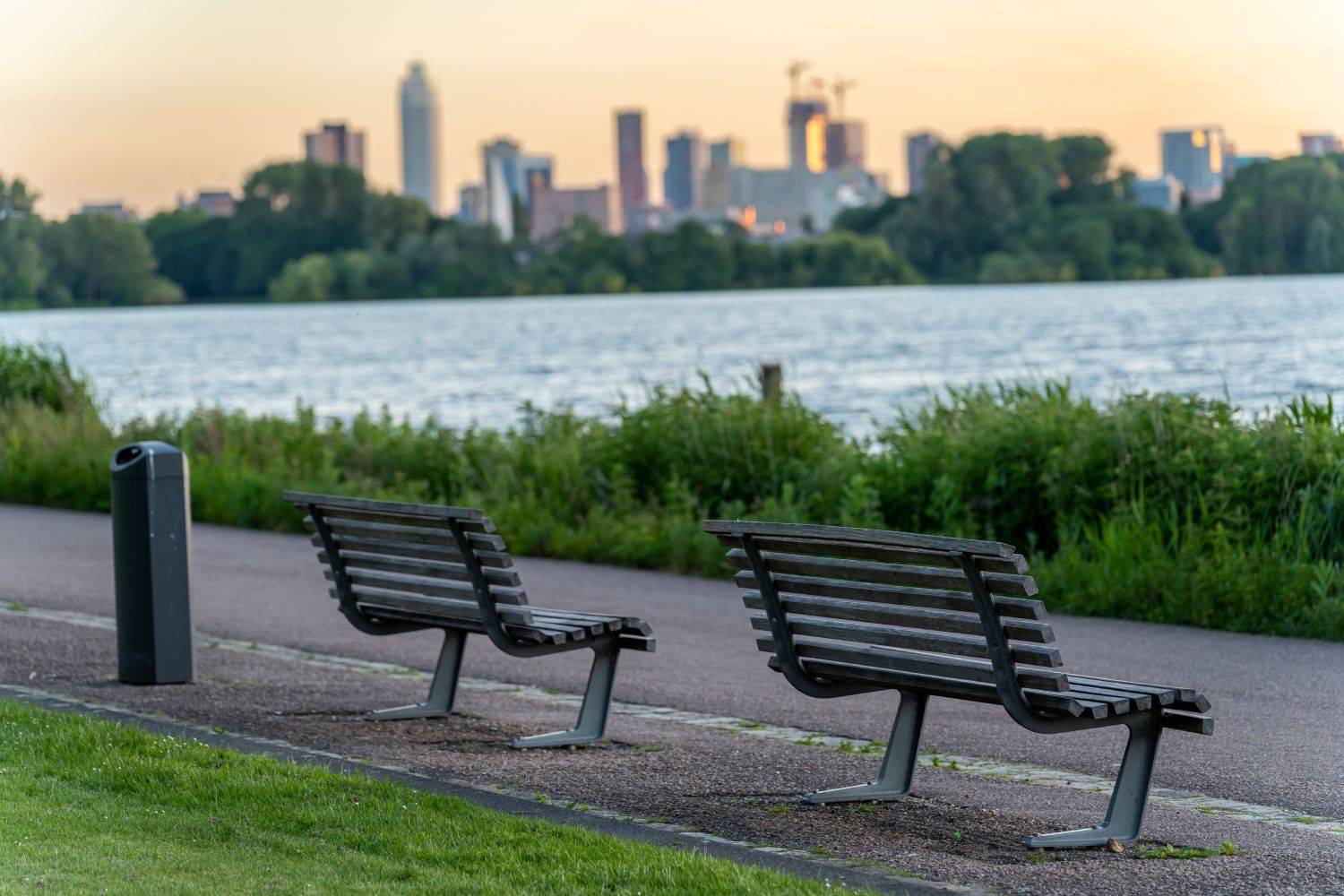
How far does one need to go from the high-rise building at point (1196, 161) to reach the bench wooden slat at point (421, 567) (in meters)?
15.8

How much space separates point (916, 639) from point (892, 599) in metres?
0.14

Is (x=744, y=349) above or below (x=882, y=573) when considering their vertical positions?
above

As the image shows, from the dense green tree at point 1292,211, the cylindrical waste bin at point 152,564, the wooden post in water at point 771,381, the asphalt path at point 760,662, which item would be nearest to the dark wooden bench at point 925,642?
the asphalt path at point 760,662

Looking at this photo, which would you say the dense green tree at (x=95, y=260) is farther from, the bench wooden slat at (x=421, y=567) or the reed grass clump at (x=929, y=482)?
the bench wooden slat at (x=421, y=567)

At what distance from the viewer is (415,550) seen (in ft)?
23.4

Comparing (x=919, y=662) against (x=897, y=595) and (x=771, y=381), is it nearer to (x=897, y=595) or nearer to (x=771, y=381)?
(x=897, y=595)

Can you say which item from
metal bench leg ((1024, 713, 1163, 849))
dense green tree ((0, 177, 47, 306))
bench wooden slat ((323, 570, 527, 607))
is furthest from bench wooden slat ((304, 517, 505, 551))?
dense green tree ((0, 177, 47, 306))

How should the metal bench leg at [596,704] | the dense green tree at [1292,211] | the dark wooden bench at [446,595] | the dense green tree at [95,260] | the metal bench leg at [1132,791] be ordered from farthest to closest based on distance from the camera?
the dense green tree at [95,260]
the dense green tree at [1292,211]
the metal bench leg at [596,704]
the dark wooden bench at [446,595]
the metal bench leg at [1132,791]

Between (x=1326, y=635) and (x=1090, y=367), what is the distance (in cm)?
3562

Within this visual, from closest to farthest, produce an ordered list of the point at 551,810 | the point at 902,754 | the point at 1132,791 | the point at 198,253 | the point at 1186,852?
the point at 1186,852 → the point at 1132,791 → the point at 551,810 → the point at 902,754 → the point at 198,253

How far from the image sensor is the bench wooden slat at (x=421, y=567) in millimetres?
6820

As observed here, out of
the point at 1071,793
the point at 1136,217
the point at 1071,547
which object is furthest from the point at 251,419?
the point at 1136,217

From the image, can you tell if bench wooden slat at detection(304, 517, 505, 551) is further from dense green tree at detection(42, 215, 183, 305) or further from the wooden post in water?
dense green tree at detection(42, 215, 183, 305)

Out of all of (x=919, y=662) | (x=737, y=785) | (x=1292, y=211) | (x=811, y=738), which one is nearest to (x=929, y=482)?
(x=811, y=738)
